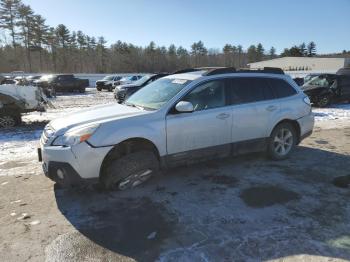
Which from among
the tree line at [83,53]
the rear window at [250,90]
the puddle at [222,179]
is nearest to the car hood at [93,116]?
the puddle at [222,179]

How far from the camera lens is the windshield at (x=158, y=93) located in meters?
5.34

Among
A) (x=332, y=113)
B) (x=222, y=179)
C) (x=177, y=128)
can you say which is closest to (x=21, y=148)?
(x=177, y=128)

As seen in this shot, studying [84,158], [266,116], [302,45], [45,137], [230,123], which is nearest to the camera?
[84,158]

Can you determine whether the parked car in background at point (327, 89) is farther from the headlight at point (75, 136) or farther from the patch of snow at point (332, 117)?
the headlight at point (75, 136)

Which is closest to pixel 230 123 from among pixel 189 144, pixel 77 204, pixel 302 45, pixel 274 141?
pixel 189 144

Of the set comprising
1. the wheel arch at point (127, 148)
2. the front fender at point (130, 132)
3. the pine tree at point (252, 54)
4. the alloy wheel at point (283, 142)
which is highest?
the pine tree at point (252, 54)

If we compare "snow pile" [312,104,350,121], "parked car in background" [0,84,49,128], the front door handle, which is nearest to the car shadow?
the front door handle

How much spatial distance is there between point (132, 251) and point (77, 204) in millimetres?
1498

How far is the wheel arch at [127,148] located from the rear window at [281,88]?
2806mm

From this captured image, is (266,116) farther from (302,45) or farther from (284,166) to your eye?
(302,45)

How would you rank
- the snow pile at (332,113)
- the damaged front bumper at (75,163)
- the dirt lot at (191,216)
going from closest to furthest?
the dirt lot at (191,216) < the damaged front bumper at (75,163) < the snow pile at (332,113)

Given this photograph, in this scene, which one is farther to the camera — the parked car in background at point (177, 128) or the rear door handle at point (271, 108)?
the rear door handle at point (271, 108)

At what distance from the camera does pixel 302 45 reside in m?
110

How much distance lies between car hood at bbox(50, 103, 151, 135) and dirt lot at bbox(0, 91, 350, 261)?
101cm
